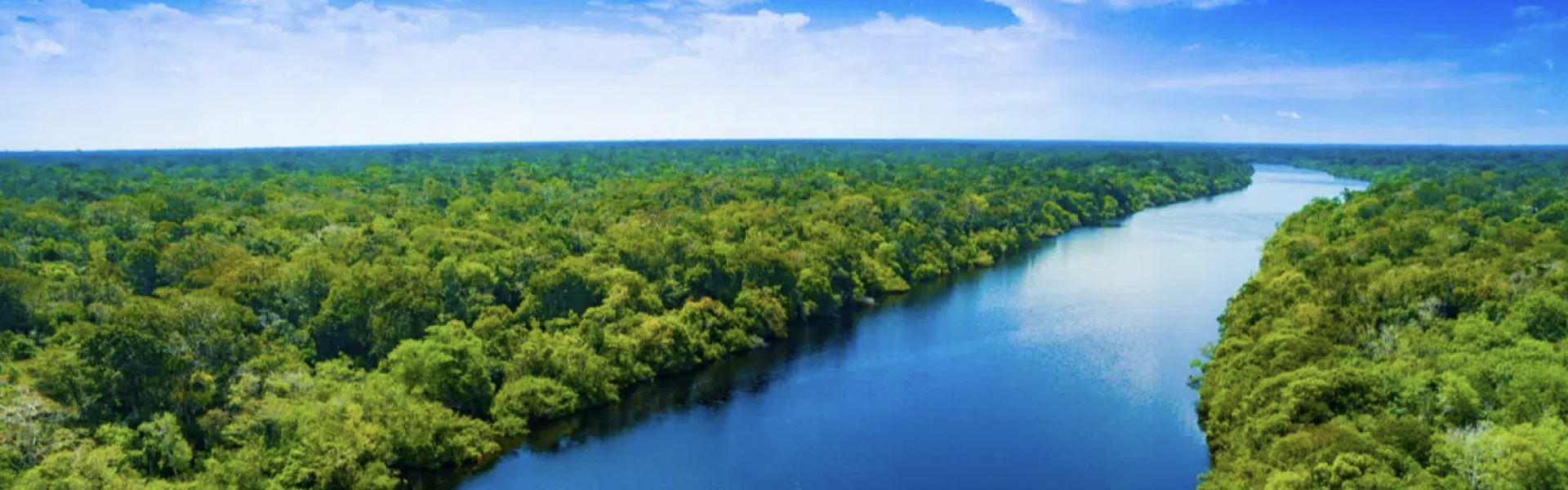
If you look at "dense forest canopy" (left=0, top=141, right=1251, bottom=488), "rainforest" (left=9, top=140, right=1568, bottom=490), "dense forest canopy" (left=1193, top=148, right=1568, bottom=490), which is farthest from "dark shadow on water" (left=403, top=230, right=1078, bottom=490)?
"dense forest canopy" (left=1193, top=148, right=1568, bottom=490)

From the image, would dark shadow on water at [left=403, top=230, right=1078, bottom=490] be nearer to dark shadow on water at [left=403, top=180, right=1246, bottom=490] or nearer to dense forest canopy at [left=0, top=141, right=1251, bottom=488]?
dark shadow on water at [left=403, top=180, right=1246, bottom=490]

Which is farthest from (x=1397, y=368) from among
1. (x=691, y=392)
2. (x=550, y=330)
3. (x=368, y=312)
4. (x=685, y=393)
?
(x=368, y=312)

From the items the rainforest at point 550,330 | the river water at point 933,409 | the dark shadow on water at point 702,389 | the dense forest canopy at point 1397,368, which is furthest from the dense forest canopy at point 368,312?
the dense forest canopy at point 1397,368

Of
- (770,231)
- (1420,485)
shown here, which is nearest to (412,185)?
(770,231)

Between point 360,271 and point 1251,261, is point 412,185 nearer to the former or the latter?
point 360,271

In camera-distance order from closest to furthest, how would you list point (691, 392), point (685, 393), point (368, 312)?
1. point (368, 312)
2. point (685, 393)
3. point (691, 392)

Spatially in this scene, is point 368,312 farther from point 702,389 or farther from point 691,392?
point 702,389

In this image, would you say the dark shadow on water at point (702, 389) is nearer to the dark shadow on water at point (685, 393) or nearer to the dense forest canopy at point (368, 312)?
the dark shadow on water at point (685, 393)
